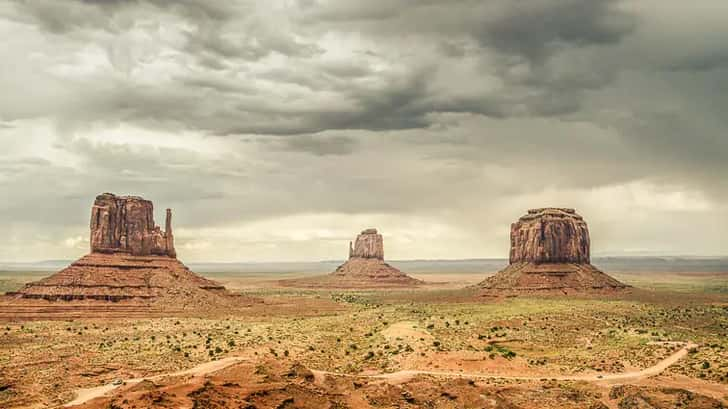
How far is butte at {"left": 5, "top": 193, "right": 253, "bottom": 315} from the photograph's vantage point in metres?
113

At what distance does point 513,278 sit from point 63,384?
118 metres

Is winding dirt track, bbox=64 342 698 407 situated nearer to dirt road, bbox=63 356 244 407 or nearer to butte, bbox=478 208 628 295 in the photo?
dirt road, bbox=63 356 244 407

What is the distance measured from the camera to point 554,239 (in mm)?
151500

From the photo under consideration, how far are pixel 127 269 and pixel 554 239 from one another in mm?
100804

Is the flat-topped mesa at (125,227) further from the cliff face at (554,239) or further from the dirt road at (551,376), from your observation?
the cliff face at (554,239)

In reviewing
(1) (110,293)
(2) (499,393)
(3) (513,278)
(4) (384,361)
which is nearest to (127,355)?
(4) (384,361)

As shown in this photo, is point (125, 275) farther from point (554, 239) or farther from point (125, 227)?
point (554, 239)

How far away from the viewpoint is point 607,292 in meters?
142

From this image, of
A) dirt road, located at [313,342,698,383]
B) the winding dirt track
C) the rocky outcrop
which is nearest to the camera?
the winding dirt track

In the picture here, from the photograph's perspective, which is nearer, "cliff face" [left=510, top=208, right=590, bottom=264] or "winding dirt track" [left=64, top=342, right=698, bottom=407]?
"winding dirt track" [left=64, top=342, right=698, bottom=407]

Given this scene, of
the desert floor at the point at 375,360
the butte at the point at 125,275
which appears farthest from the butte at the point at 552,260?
the butte at the point at 125,275

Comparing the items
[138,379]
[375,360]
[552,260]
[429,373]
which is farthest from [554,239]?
[138,379]

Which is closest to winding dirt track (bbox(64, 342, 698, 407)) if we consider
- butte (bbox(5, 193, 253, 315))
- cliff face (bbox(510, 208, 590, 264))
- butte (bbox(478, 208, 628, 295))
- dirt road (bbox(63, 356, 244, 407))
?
dirt road (bbox(63, 356, 244, 407))

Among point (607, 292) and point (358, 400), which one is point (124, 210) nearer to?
point (358, 400)
